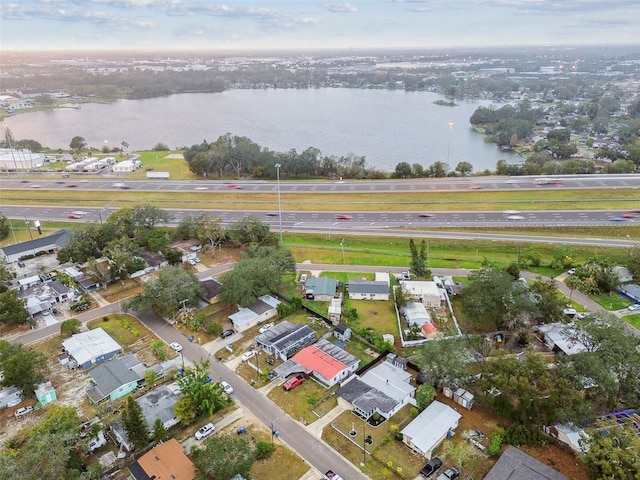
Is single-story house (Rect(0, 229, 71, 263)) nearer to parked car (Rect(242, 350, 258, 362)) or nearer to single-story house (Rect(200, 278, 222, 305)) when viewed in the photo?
single-story house (Rect(200, 278, 222, 305))

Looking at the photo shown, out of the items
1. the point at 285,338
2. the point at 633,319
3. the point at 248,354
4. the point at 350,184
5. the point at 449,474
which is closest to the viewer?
the point at 449,474

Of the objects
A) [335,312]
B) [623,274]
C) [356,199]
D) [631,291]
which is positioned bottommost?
[335,312]

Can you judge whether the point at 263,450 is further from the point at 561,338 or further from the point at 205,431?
the point at 561,338

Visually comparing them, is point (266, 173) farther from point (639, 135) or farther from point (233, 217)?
point (639, 135)

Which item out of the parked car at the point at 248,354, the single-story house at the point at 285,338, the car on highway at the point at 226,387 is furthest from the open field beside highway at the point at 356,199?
the car on highway at the point at 226,387

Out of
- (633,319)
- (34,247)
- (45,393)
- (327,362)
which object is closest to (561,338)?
(633,319)

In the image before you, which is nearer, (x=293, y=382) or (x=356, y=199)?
(x=293, y=382)

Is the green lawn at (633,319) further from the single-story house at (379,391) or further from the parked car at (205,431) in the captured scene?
the parked car at (205,431)
